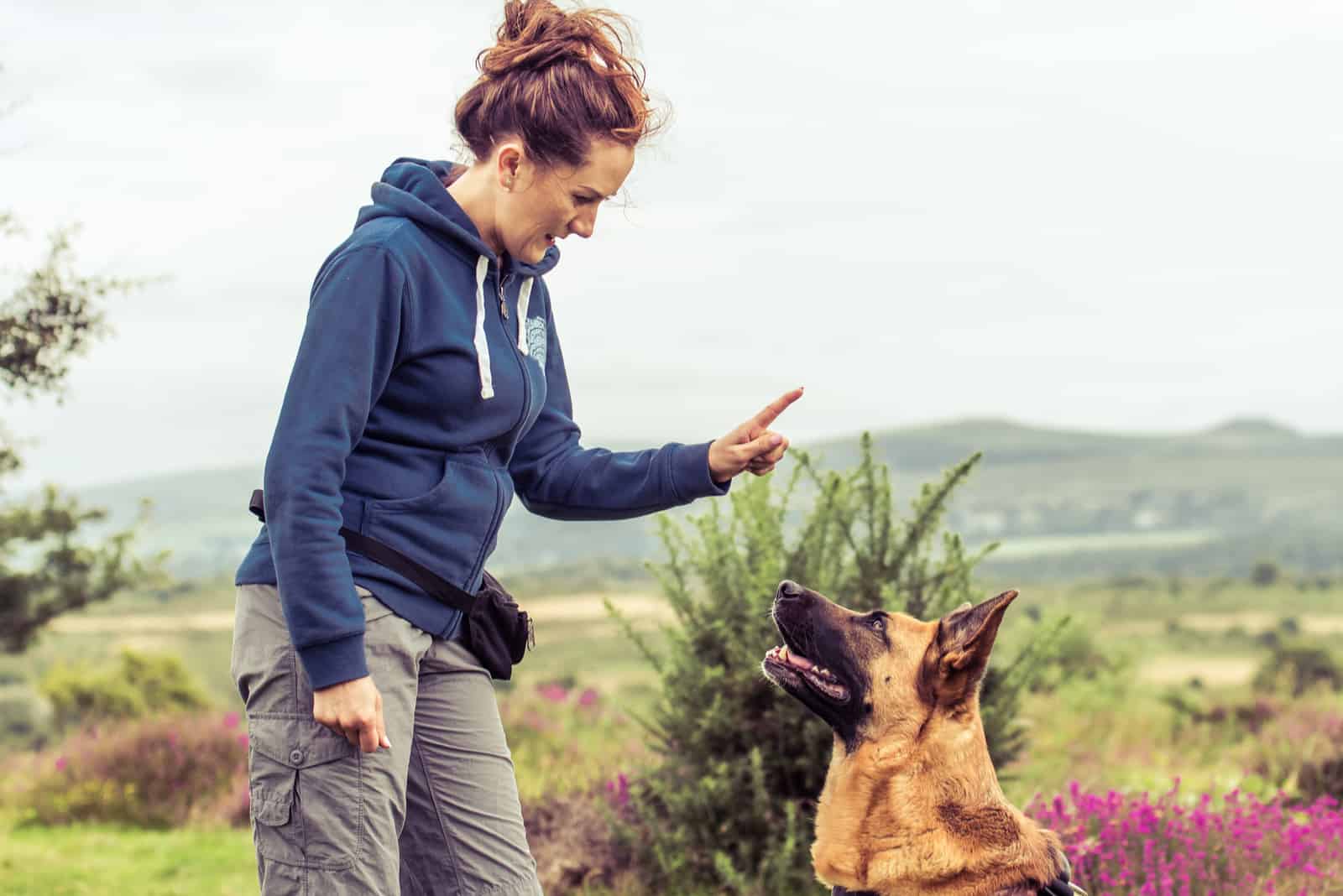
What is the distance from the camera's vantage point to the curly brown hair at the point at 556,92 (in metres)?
2.55

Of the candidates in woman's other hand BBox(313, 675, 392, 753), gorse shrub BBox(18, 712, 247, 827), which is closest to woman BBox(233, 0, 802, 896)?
woman's other hand BBox(313, 675, 392, 753)

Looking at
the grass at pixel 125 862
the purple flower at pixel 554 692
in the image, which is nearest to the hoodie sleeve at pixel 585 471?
the grass at pixel 125 862

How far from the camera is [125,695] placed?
11414mm

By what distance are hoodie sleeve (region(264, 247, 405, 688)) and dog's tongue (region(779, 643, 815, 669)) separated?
150cm

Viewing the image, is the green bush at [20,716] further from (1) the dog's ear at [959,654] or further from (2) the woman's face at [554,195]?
(2) the woman's face at [554,195]

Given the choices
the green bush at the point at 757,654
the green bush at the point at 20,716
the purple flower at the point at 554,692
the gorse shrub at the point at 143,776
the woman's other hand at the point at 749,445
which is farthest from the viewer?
the green bush at the point at 20,716

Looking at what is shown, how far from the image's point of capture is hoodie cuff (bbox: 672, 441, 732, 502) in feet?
10.1

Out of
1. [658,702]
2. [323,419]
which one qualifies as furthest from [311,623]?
[658,702]

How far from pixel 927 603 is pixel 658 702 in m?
1.23

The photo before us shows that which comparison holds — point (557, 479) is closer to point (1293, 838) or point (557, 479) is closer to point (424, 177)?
point (424, 177)

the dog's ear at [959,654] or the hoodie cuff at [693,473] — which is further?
the dog's ear at [959,654]

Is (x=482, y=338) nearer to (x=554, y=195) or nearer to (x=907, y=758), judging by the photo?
(x=554, y=195)

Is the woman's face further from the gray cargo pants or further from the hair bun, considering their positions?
the gray cargo pants

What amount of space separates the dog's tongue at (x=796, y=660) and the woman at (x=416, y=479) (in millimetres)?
947
